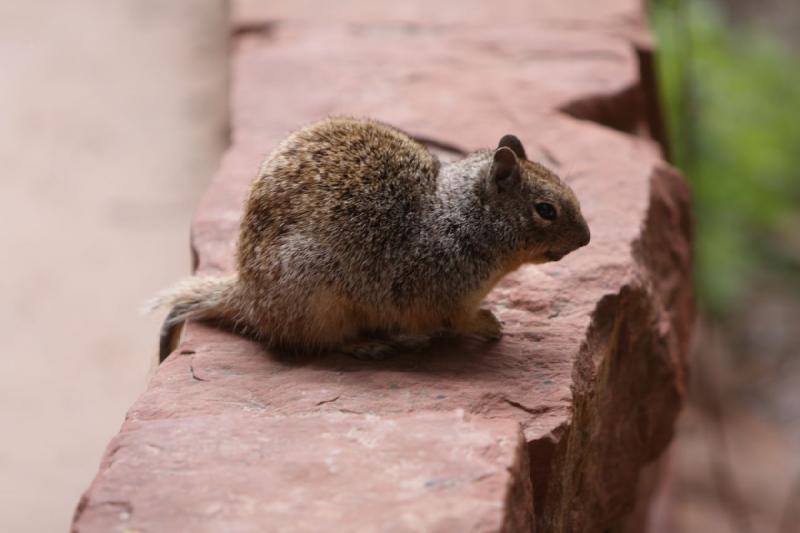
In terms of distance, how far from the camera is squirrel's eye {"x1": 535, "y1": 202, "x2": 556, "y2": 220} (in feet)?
14.4

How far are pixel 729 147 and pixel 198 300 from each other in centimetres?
671

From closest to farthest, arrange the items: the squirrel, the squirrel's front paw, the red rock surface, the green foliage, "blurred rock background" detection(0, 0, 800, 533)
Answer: the red rock surface
the squirrel
the squirrel's front paw
"blurred rock background" detection(0, 0, 800, 533)
the green foliage

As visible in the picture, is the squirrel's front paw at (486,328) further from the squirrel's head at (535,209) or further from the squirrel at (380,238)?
the squirrel's head at (535,209)

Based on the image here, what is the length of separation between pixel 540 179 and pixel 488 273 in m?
0.42

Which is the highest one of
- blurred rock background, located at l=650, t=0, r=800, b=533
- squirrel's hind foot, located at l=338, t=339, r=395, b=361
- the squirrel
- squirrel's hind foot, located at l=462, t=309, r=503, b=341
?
the squirrel

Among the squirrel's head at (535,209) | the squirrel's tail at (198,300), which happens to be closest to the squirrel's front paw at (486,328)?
the squirrel's head at (535,209)

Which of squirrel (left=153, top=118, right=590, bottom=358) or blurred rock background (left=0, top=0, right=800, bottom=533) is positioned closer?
squirrel (left=153, top=118, right=590, bottom=358)

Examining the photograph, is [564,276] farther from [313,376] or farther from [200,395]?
[200,395]

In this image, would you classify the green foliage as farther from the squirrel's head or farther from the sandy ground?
the squirrel's head

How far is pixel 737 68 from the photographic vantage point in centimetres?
1108

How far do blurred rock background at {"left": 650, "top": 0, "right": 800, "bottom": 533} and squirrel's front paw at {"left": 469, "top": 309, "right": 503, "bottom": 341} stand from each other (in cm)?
453

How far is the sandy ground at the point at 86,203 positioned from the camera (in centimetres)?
642

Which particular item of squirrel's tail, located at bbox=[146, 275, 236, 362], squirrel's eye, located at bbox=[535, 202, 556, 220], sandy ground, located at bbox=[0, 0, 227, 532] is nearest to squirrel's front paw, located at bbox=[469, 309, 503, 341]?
squirrel's eye, located at bbox=[535, 202, 556, 220]

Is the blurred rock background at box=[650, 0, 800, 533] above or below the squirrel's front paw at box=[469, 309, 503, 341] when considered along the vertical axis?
below
